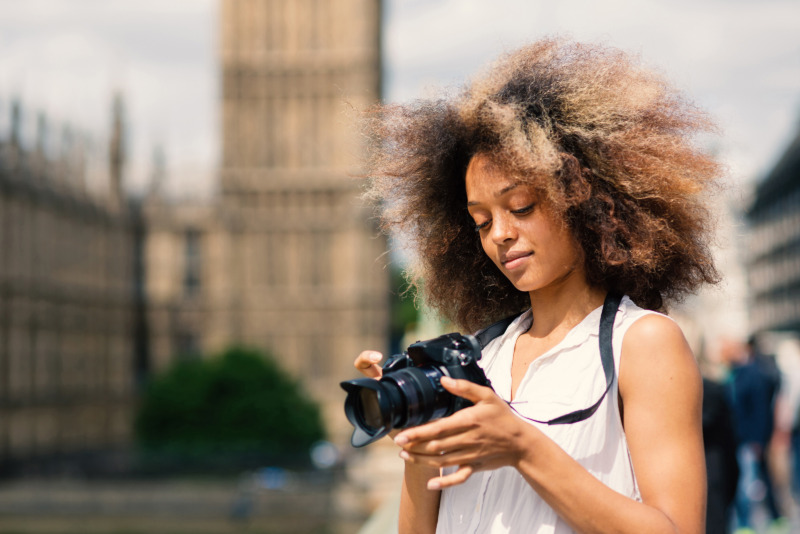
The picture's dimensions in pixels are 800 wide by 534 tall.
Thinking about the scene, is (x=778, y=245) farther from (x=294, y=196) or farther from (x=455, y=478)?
(x=455, y=478)

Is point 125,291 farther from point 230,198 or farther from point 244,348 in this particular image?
point 244,348

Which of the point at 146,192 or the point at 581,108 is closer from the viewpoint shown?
the point at 581,108

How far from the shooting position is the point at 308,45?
28.2 m

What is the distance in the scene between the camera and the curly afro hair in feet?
4.76

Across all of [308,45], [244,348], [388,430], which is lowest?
[244,348]

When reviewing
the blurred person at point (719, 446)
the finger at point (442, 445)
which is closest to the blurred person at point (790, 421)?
the blurred person at point (719, 446)

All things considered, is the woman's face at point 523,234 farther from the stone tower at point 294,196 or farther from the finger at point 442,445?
the stone tower at point 294,196

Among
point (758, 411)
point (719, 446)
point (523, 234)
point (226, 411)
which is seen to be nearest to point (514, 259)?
point (523, 234)

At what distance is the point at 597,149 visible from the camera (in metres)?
1.47

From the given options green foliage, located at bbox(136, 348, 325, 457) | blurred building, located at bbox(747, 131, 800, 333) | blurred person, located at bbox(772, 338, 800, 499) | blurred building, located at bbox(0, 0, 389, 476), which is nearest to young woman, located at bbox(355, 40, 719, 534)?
blurred person, located at bbox(772, 338, 800, 499)

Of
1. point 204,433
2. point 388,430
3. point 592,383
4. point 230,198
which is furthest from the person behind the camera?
point 230,198

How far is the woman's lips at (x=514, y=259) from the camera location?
1475 millimetres

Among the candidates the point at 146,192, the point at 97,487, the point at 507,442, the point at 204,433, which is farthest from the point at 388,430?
the point at 146,192

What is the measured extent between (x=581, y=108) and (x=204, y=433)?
22.6m
